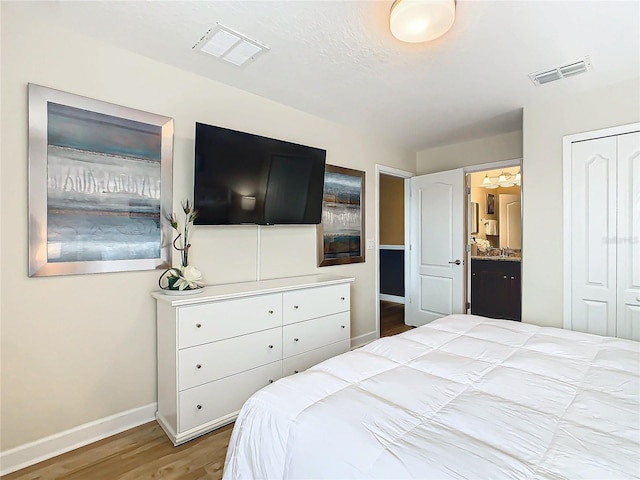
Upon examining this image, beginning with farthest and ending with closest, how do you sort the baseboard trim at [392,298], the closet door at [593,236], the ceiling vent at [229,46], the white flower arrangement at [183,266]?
the baseboard trim at [392,298] < the closet door at [593,236] < the white flower arrangement at [183,266] < the ceiling vent at [229,46]

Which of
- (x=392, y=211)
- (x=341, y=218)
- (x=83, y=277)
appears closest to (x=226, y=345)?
(x=83, y=277)

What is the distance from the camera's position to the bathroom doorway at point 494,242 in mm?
4441

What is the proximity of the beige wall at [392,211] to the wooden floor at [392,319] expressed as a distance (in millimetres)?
1203

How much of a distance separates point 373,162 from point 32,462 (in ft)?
12.6

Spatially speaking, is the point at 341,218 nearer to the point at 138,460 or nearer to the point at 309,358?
the point at 309,358

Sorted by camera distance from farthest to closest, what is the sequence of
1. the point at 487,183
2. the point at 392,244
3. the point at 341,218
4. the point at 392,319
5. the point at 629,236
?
the point at 392,244, the point at 487,183, the point at 392,319, the point at 341,218, the point at 629,236

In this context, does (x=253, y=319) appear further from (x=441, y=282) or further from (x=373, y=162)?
(x=441, y=282)

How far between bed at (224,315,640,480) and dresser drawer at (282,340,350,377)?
1.10 m

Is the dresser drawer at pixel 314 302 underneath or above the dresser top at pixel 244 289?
underneath

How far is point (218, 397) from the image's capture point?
2.17m

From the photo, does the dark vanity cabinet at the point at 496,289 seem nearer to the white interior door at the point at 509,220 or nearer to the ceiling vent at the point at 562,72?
the white interior door at the point at 509,220

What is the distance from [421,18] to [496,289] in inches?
158

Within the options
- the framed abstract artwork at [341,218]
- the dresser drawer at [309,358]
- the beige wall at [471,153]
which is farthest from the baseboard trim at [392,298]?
the dresser drawer at [309,358]

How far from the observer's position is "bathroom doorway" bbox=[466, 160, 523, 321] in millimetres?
4441
